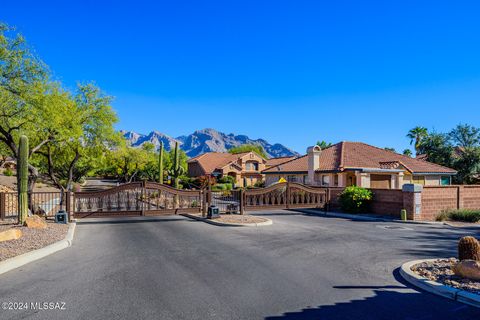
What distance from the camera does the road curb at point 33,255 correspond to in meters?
8.44

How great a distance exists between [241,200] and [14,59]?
12.7 meters

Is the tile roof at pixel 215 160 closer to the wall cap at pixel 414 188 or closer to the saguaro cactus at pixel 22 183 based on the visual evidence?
the wall cap at pixel 414 188

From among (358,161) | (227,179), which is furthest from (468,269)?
(227,179)

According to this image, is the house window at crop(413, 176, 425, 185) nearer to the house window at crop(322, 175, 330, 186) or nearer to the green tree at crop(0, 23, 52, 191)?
the house window at crop(322, 175, 330, 186)

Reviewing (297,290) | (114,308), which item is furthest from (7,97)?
(297,290)

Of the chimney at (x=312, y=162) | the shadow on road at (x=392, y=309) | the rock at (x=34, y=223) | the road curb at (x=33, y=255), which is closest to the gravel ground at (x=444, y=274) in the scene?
the shadow on road at (x=392, y=309)

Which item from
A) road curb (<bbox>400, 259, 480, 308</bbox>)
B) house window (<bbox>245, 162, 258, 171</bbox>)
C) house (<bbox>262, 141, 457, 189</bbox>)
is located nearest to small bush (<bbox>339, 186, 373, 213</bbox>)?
house (<bbox>262, 141, 457, 189</bbox>)

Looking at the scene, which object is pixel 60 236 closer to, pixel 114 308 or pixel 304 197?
pixel 114 308

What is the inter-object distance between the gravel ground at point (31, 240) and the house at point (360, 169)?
77.9 feet

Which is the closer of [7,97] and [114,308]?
[114,308]

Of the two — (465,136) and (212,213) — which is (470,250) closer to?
(212,213)

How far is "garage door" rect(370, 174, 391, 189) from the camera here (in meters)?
32.1

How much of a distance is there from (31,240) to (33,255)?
205 cm

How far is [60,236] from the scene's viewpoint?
12.5 meters
